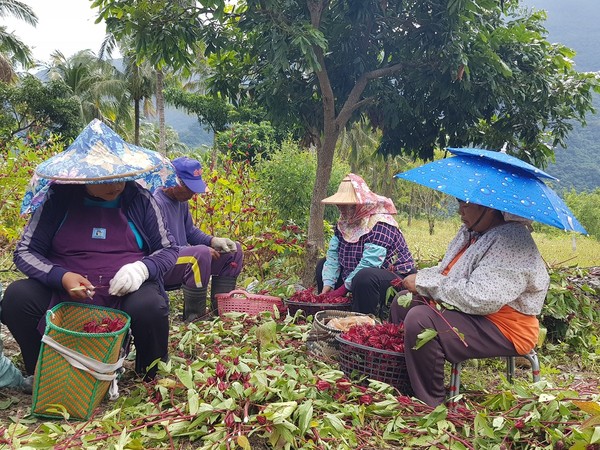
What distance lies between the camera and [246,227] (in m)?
5.62

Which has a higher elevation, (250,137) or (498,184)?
(498,184)

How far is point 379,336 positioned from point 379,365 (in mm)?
144

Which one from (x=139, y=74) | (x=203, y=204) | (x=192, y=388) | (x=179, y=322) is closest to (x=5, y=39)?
(x=139, y=74)

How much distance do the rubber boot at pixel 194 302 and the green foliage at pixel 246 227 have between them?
140 cm

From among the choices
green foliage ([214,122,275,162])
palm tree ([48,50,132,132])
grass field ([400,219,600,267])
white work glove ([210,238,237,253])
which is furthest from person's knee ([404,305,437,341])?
palm tree ([48,50,132,132])

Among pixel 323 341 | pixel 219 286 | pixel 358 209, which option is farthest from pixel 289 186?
pixel 323 341

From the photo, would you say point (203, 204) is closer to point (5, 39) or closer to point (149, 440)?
point (149, 440)

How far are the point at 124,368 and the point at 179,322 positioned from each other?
43.2 inches

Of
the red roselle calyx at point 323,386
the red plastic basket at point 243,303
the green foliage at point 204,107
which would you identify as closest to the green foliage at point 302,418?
the red roselle calyx at point 323,386

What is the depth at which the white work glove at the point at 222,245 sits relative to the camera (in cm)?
369

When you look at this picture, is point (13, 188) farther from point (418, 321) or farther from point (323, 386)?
point (418, 321)

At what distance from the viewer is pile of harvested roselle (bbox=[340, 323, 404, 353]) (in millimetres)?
2439

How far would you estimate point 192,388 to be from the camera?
6.94ft

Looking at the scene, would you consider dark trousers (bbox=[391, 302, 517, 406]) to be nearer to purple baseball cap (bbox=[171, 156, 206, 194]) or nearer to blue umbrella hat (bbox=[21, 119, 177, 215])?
blue umbrella hat (bbox=[21, 119, 177, 215])
